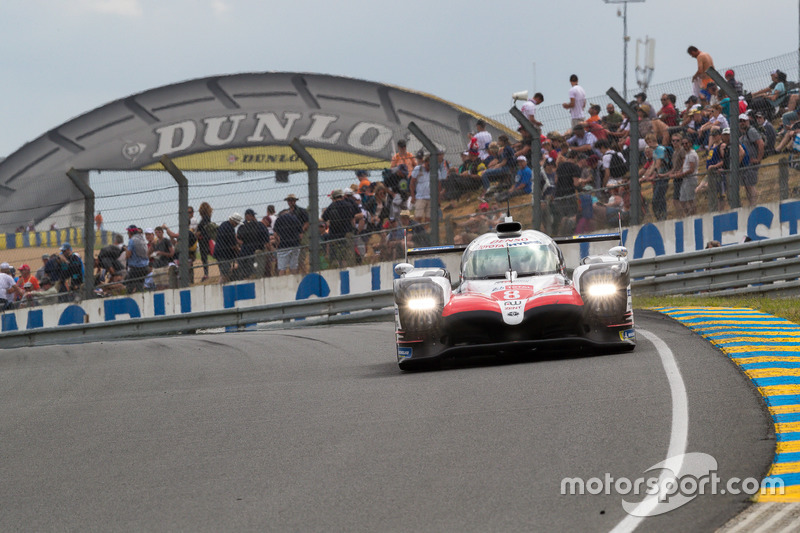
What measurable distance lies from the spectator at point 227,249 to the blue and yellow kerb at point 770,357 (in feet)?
24.8

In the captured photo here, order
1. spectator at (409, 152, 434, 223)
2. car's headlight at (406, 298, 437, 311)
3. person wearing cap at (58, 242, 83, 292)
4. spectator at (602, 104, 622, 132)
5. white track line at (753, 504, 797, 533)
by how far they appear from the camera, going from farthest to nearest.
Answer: person wearing cap at (58, 242, 83, 292) → spectator at (409, 152, 434, 223) → spectator at (602, 104, 622, 132) → car's headlight at (406, 298, 437, 311) → white track line at (753, 504, 797, 533)

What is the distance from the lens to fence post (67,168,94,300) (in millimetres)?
19078

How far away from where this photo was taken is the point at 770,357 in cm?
891

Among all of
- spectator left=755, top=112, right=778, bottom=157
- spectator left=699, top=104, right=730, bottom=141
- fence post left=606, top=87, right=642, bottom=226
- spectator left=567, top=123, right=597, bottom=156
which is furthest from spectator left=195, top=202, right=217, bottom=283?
spectator left=755, top=112, right=778, bottom=157

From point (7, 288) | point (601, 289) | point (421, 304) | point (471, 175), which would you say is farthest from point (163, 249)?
point (601, 289)

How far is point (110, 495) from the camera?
5.64m

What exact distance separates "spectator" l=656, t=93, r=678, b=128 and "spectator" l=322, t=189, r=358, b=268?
193 inches

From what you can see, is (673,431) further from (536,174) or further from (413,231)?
(413,231)

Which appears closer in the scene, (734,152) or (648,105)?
(734,152)

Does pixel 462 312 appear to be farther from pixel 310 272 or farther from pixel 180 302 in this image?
pixel 180 302

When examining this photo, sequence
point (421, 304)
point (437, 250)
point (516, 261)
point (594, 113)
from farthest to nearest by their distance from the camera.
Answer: point (594, 113) → point (437, 250) → point (516, 261) → point (421, 304)

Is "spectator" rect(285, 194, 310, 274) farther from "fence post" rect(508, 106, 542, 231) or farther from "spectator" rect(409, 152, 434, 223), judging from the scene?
"fence post" rect(508, 106, 542, 231)

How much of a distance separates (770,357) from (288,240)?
10.8 meters

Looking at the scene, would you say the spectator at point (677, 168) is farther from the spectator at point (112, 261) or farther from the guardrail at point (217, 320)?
the spectator at point (112, 261)
